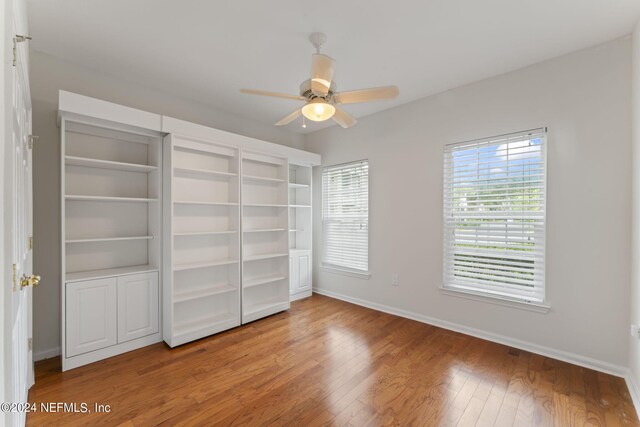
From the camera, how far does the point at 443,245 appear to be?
3.27 m

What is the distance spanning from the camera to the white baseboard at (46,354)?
2.50 metres

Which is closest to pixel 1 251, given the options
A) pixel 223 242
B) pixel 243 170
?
pixel 223 242

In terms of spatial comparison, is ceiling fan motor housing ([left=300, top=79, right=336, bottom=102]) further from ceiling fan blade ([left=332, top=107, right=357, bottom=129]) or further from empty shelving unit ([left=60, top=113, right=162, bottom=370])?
empty shelving unit ([left=60, top=113, right=162, bottom=370])

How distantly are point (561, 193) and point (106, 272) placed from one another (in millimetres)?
4357

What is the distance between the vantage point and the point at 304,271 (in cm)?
451

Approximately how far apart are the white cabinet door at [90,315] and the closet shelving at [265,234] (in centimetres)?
135

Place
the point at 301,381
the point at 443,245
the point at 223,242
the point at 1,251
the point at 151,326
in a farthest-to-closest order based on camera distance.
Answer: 1. the point at 223,242
2. the point at 443,245
3. the point at 151,326
4. the point at 301,381
5. the point at 1,251

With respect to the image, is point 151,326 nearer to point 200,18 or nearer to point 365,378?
point 365,378

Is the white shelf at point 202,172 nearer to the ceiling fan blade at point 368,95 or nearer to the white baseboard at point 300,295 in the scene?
the ceiling fan blade at point 368,95

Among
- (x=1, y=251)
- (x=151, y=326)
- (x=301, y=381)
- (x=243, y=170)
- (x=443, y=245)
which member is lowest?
(x=301, y=381)

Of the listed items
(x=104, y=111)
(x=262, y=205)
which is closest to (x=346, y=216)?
(x=262, y=205)

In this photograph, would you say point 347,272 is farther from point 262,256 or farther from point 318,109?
point 318,109

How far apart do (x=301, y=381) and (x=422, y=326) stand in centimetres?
174

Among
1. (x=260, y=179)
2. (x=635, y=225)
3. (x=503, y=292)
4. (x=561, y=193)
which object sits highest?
(x=260, y=179)
